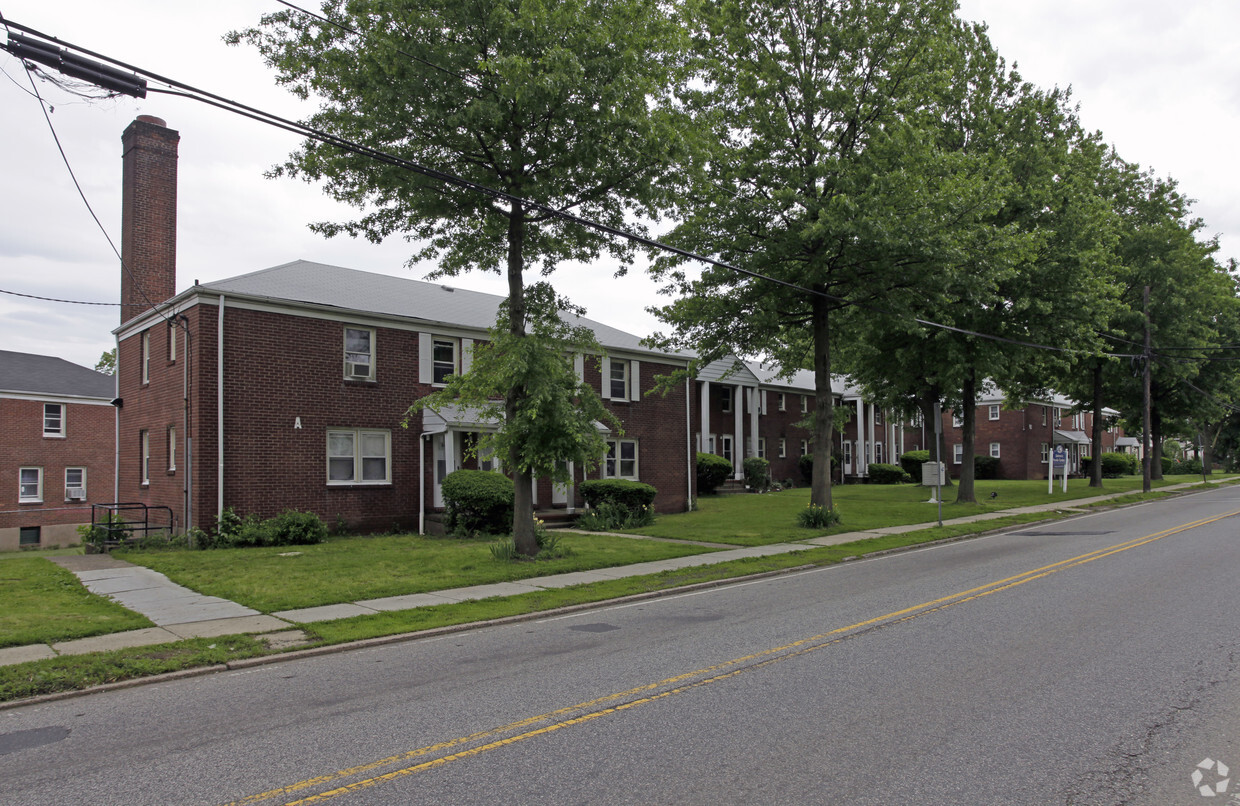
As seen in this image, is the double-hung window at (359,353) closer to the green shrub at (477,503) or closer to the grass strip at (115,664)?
the green shrub at (477,503)

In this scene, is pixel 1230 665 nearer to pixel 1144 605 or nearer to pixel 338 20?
pixel 1144 605

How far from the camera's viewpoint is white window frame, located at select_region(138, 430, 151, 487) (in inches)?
865

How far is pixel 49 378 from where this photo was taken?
36.9 metres

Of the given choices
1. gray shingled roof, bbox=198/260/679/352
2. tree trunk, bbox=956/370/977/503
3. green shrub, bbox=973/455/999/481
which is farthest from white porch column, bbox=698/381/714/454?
green shrub, bbox=973/455/999/481

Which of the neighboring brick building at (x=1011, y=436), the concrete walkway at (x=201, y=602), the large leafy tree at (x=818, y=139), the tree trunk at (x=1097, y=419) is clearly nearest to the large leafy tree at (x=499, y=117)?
the concrete walkway at (x=201, y=602)

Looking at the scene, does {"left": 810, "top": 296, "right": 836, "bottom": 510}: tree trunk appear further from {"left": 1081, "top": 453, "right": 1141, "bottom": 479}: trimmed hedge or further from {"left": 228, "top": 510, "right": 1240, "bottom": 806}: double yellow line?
{"left": 1081, "top": 453, "right": 1141, "bottom": 479}: trimmed hedge

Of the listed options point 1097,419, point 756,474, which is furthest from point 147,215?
point 1097,419

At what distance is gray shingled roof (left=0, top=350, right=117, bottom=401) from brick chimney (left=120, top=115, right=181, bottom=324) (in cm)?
1343

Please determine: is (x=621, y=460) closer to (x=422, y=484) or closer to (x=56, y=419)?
(x=422, y=484)

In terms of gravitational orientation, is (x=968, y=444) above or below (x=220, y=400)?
below

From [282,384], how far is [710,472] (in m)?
20.6

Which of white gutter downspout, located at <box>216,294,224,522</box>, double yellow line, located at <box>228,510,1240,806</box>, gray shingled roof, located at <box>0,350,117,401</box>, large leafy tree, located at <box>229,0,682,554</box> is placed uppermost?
large leafy tree, located at <box>229,0,682,554</box>

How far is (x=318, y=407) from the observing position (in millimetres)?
20703

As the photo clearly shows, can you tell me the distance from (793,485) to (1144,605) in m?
35.1
